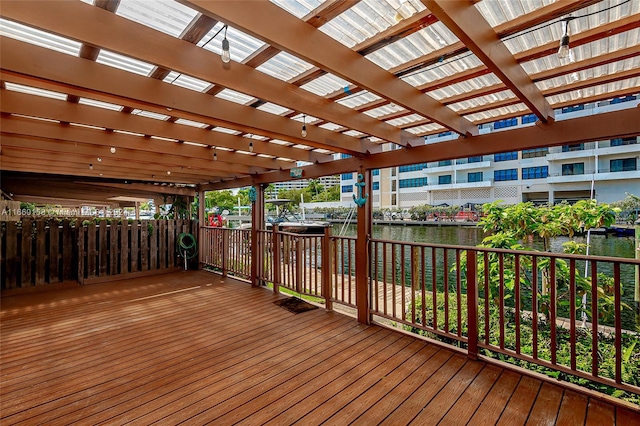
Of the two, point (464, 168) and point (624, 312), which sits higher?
point (464, 168)

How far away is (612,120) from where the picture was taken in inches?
82.7

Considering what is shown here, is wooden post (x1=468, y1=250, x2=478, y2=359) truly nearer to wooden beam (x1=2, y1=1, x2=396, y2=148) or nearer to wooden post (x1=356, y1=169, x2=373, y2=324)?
wooden post (x1=356, y1=169, x2=373, y2=324)

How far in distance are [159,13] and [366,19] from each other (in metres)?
1.07

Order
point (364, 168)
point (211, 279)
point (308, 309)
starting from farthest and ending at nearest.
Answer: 1. point (211, 279)
2. point (308, 309)
3. point (364, 168)

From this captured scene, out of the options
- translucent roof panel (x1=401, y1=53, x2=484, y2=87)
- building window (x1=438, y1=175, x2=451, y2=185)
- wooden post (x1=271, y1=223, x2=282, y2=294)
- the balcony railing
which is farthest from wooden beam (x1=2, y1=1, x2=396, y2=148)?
building window (x1=438, y1=175, x2=451, y2=185)

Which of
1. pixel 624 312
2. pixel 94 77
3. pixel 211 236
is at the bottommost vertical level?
pixel 624 312

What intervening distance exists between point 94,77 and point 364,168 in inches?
107

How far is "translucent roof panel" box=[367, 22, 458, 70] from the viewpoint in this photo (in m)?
1.60

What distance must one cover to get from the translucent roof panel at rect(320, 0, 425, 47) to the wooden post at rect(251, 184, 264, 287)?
392 cm

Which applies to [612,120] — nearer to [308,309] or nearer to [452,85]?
[452,85]

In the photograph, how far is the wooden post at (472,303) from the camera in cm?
260

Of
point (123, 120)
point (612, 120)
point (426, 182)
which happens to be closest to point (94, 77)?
point (123, 120)

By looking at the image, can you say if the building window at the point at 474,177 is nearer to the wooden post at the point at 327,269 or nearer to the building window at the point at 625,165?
the building window at the point at 625,165

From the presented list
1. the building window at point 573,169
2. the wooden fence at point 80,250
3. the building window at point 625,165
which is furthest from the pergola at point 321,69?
the building window at point 573,169
